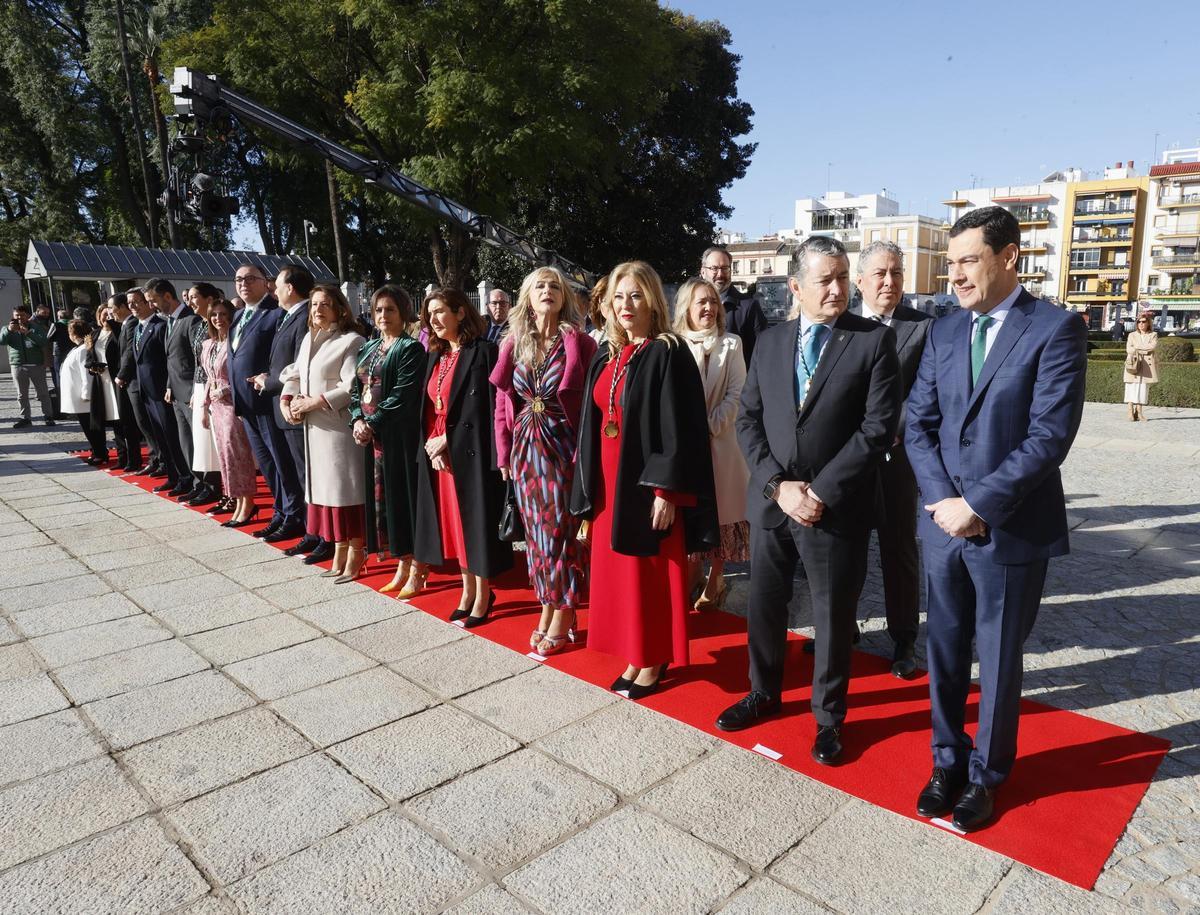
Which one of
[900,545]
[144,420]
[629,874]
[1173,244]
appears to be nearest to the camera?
[629,874]

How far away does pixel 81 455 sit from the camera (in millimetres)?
10203

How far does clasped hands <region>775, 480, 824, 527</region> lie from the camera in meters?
2.83

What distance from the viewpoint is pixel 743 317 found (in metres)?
4.96

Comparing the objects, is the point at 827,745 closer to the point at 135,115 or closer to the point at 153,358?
the point at 153,358

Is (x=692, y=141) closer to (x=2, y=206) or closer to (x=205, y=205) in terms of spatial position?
(x=205, y=205)

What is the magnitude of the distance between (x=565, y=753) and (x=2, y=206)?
37321 mm

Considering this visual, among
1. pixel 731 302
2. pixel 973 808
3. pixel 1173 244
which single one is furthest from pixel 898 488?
pixel 1173 244

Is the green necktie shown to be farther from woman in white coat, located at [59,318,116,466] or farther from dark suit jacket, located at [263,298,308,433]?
woman in white coat, located at [59,318,116,466]

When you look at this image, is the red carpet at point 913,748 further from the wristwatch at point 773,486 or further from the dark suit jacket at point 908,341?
the dark suit jacket at point 908,341

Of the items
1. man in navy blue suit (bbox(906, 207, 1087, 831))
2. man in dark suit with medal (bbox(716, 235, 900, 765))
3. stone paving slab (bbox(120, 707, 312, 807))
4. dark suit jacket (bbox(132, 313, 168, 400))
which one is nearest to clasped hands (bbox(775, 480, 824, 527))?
man in dark suit with medal (bbox(716, 235, 900, 765))

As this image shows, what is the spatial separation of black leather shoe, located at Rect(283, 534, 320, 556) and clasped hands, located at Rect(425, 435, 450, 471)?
1799mm

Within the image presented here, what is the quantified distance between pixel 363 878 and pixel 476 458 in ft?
7.56

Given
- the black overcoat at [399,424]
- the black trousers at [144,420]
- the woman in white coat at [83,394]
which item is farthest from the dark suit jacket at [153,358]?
the black overcoat at [399,424]

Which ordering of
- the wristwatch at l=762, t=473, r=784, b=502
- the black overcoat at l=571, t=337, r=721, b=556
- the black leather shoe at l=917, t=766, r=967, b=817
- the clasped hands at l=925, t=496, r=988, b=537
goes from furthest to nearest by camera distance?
1. the black overcoat at l=571, t=337, r=721, b=556
2. the wristwatch at l=762, t=473, r=784, b=502
3. the black leather shoe at l=917, t=766, r=967, b=817
4. the clasped hands at l=925, t=496, r=988, b=537
